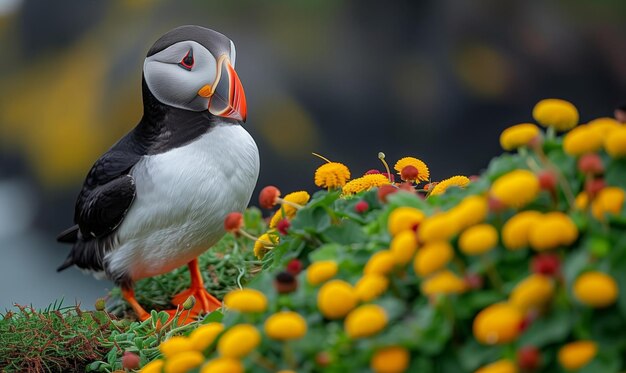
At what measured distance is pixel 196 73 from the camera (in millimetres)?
1741

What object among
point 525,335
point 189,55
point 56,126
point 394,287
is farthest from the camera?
point 56,126

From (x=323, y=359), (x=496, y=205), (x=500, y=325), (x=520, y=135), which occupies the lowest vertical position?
(x=323, y=359)

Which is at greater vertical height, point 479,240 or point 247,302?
point 479,240

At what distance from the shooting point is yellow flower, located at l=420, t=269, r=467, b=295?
0.75 metres

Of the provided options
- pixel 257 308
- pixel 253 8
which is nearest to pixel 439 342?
pixel 257 308

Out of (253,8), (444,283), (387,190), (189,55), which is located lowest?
(444,283)

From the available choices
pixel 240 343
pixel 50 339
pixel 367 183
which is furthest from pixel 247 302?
pixel 50 339

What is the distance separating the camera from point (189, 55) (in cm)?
174

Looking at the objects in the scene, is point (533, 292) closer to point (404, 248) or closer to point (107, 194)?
point (404, 248)

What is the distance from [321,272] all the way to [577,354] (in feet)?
0.93

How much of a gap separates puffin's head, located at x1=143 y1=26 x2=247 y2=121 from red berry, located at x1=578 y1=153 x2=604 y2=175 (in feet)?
3.22

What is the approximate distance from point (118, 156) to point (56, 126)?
1468 mm

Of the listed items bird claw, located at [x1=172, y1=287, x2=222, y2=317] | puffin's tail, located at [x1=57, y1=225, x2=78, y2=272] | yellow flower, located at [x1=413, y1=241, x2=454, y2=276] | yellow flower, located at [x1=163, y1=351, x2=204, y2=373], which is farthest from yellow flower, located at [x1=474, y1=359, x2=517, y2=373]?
puffin's tail, located at [x1=57, y1=225, x2=78, y2=272]

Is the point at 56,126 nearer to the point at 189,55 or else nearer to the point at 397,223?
the point at 189,55
